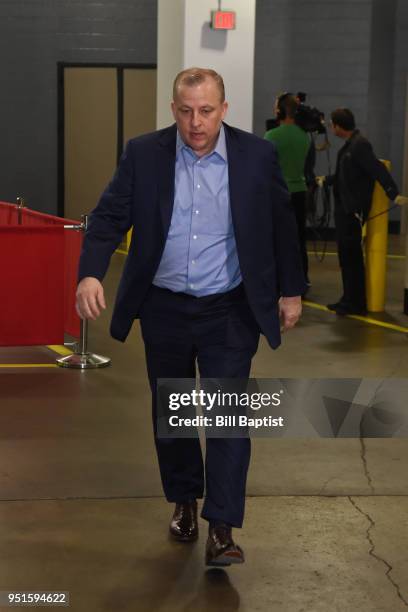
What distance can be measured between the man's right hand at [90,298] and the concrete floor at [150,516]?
94cm

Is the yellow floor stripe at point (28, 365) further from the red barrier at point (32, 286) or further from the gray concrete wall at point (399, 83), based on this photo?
the gray concrete wall at point (399, 83)

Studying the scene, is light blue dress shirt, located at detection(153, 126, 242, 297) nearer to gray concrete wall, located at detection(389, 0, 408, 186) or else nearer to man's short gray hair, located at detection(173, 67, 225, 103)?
man's short gray hair, located at detection(173, 67, 225, 103)

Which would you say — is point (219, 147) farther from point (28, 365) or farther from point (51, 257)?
point (28, 365)

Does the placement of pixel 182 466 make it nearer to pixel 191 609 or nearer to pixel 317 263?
pixel 191 609

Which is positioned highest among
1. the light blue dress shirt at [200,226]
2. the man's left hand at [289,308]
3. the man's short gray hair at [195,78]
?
the man's short gray hair at [195,78]

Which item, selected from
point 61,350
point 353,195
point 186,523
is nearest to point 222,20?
point 353,195

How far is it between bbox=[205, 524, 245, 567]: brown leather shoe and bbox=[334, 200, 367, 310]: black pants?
236 inches

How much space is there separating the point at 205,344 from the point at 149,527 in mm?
891

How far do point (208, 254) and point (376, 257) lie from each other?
6.45 meters

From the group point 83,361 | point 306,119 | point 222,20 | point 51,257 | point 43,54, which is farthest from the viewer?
point 43,54

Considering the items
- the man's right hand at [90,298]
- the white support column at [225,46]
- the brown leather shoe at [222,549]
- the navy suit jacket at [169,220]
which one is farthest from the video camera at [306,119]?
the brown leather shoe at [222,549]

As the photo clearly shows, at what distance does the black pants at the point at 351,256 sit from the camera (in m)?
9.66

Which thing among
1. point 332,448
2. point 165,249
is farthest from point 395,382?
point 165,249

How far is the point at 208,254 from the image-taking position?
12.8 feet
